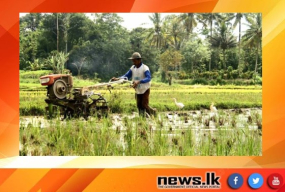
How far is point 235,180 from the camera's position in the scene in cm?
659

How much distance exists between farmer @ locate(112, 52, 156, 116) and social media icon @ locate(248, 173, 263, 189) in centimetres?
166

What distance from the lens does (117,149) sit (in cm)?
691

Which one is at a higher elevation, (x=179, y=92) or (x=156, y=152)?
(x=179, y=92)

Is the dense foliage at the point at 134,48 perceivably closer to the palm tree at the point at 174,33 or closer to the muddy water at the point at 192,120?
the palm tree at the point at 174,33

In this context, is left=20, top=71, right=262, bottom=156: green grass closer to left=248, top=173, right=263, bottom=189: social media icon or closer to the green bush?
the green bush

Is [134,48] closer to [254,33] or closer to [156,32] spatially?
[156,32]

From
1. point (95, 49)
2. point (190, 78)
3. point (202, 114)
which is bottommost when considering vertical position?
point (202, 114)

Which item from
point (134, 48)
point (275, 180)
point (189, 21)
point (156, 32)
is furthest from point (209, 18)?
point (275, 180)

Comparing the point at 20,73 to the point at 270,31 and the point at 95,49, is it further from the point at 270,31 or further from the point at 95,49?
the point at 270,31

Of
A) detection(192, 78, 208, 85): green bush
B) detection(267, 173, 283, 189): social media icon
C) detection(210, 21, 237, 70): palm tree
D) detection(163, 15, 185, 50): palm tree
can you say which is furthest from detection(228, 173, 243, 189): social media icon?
detection(163, 15, 185, 50): palm tree

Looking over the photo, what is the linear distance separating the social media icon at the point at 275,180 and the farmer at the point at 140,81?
188 centimetres

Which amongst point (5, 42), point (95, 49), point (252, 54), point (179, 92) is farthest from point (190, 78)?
point (5, 42)

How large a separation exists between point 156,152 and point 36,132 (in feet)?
5.82

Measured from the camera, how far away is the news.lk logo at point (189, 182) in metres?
6.54
